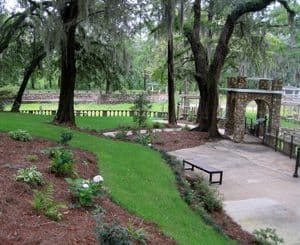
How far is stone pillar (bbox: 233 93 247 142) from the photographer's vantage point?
20438mm

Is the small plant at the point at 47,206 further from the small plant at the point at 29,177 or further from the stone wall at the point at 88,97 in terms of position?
the stone wall at the point at 88,97

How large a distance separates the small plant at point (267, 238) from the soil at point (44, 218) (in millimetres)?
2286

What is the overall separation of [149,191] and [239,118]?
538 inches

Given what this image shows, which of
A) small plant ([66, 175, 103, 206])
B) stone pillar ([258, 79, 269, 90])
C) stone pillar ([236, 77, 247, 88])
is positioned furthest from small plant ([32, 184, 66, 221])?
stone pillar ([258, 79, 269, 90])

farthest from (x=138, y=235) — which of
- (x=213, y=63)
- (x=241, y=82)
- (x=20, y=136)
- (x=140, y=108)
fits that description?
(x=241, y=82)

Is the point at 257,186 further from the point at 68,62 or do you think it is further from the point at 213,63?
the point at 213,63

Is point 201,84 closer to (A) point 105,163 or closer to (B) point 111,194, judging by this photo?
(A) point 105,163

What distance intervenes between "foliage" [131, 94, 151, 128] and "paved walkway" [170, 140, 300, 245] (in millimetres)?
2967

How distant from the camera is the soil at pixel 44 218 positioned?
4372mm

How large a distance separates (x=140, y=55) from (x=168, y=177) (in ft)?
149

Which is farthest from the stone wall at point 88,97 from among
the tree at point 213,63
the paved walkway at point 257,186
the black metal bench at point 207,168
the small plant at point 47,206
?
the small plant at point 47,206

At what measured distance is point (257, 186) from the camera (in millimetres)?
11719

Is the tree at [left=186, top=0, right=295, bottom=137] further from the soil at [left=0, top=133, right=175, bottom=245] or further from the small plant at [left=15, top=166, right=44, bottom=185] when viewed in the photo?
the small plant at [left=15, top=166, right=44, bottom=185]

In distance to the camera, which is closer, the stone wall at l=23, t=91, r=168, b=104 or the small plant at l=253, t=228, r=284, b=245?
the small plant at l=253, t=228, r=284, b=245
